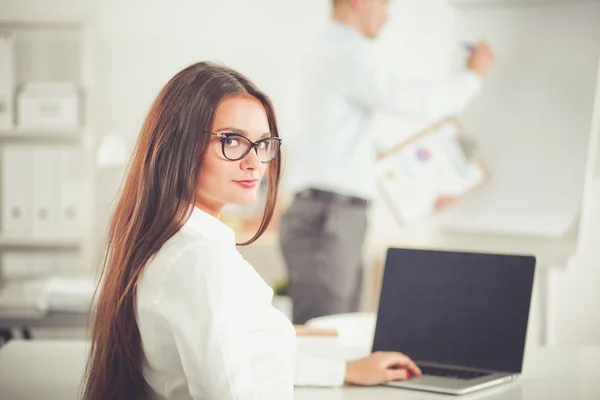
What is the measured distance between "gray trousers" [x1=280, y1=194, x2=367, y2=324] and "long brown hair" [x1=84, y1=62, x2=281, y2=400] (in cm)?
202

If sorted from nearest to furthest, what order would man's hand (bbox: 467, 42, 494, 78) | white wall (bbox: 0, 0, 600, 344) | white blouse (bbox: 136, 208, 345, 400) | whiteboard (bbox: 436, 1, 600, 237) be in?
white blouse (bbox: 136, 208, 345, 400), whiteboard (bbox: 436, 1, 600, 237), man's hand (bbox: 467, 42, 494, 78), white wall (bbox: 0, 0, 600, 344)

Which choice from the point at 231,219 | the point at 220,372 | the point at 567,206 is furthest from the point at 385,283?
the point at 231,219

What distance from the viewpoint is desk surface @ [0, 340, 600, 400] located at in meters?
1.22

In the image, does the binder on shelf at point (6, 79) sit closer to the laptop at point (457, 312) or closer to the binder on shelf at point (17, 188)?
the binder on shelf at point (17, 188)

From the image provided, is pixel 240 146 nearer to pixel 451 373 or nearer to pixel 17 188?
pixel 451 373

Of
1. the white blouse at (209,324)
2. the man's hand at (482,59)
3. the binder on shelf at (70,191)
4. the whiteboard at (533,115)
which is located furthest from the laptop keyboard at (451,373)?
the binder on shelf at (70,191)

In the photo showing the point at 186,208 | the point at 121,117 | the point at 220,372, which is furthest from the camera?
the point at 121,117

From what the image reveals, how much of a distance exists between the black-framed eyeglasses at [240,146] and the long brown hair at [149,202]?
2cm

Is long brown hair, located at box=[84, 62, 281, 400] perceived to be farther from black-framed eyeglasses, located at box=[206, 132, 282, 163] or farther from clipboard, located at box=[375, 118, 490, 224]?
clipboard, located at box=[375, 118, 490, 224]

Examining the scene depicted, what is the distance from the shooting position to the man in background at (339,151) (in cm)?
308

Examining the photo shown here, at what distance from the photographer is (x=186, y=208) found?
1008mm

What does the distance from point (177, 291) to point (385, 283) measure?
60 centimetres

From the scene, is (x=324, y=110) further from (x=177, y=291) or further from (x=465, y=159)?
(x=177, y=291)

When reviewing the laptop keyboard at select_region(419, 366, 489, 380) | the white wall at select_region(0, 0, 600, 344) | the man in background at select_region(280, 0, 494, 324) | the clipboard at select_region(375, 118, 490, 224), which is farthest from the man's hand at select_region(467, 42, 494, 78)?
the laptop keyboard at select_region(419, 366, 489, 380)
